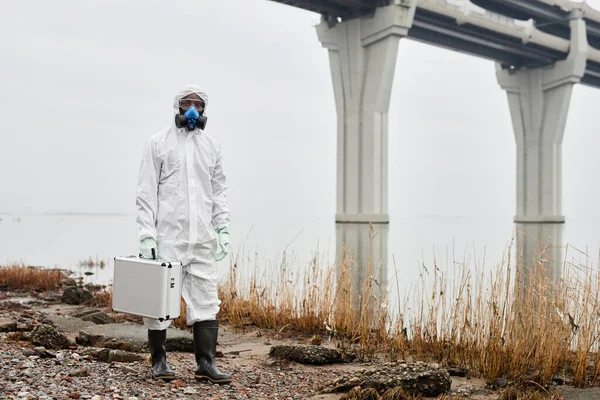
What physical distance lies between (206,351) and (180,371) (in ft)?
1.31

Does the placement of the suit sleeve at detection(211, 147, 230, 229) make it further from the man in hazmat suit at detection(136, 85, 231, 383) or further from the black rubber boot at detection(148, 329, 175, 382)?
the black rubber boot at detection(148, 329, 175, 382)

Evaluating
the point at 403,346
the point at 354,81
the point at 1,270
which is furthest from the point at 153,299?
the point at 354,81

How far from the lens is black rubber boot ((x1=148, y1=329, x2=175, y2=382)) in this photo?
393 cm

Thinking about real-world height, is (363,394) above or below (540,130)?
below

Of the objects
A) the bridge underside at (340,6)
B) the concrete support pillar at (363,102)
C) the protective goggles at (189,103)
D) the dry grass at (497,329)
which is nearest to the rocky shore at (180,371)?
the dry grass at (497,329)

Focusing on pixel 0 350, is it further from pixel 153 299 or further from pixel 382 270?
pixel 382 270

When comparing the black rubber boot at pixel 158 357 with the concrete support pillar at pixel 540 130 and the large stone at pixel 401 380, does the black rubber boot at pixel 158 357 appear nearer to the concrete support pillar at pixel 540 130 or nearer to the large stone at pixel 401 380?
the large stone at pixel 401 380

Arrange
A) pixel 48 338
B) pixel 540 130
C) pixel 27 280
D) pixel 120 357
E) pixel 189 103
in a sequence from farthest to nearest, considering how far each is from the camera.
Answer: pixel 540 130
pixel 27 280
pixel 48 338
pixel 120 357
pixel 189 103

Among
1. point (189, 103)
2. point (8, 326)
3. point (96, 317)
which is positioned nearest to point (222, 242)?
point (189, 103)

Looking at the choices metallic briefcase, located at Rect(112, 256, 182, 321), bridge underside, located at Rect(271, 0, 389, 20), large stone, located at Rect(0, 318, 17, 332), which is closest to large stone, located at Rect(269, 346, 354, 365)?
metallic briefcase, located at Rect(112, 256, 182, 321)

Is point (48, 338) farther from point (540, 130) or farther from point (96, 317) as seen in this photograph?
point (540, 130)

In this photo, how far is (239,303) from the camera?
7.26m

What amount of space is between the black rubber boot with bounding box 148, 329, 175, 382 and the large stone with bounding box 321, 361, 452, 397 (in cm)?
98

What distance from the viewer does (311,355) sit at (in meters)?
4.90
